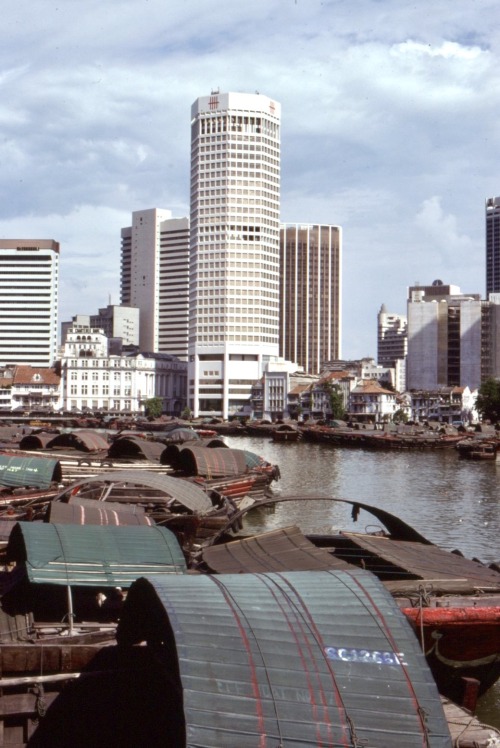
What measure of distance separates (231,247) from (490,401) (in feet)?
234

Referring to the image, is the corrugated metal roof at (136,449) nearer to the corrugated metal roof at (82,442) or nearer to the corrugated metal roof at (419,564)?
the corrugated metal roof at (82,442)

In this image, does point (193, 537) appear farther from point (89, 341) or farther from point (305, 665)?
point (89, 341)

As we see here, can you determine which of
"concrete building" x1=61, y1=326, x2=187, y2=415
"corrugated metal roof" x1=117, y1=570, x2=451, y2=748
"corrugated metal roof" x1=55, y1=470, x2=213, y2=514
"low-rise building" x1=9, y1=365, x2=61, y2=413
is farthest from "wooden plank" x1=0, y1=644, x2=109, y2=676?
"low-rise building" x1=9, y1=365, x2=61, y2=413

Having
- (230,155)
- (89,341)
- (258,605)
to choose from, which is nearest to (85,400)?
(89,341)

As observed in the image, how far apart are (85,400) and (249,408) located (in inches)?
1338

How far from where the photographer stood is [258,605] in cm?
1152

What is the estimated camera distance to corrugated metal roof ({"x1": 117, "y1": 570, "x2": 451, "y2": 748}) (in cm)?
1024

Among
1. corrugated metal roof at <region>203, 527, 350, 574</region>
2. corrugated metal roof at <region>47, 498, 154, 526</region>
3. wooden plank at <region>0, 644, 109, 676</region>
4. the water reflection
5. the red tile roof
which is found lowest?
the water reflection

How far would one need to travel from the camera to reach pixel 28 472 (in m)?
31.9

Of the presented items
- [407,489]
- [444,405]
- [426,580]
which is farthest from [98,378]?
[426,580]

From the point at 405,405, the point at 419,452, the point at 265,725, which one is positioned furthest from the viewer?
the point at 405,405

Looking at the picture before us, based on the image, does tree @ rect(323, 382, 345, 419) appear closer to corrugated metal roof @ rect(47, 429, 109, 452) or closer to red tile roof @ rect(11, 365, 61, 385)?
red tile roof @ rect(11, 365, 61, 385)

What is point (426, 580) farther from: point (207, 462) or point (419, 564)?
point (207, 462)

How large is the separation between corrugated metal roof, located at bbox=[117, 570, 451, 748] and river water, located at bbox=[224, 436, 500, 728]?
560 cm
